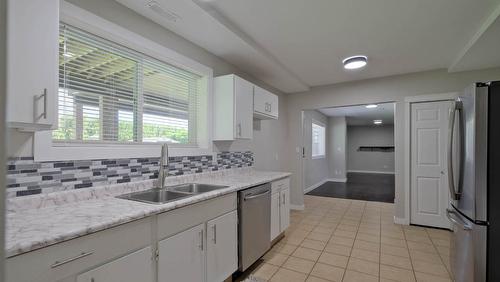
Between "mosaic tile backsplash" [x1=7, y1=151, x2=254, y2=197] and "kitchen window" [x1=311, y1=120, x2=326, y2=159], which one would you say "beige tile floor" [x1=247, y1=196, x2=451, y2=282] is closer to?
"mosaic tile backsplash" [x1=7, y1=151, x2=254, y2=197]

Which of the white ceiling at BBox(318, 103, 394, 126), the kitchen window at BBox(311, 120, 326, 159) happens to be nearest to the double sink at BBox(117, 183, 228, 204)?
the white ceiling at BBox(318, 103, 394, 126)

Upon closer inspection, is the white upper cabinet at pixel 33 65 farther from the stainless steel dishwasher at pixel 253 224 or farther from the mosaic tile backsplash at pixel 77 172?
the stainless steel dishwasher at pixel 253 224

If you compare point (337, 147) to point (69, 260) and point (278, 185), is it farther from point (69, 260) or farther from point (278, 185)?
point (69, 260)

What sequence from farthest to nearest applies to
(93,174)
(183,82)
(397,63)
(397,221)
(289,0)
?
(397,221)
(397,63)
(183,82)
(289,0)
(93,174)

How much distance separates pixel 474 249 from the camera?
67.9 inches

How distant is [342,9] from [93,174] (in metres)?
2.49

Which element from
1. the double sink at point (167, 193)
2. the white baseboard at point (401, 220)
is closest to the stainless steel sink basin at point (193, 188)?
the double sink at point (167, 193)

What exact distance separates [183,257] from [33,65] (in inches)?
56.1

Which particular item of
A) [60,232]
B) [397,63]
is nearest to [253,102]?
[397,63]

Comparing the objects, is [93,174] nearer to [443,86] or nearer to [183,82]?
[183,82]

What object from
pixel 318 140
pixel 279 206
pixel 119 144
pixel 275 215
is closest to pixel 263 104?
pixel 279 206

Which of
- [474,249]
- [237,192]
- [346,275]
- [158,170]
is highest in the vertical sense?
[158,170]

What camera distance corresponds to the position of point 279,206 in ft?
9.95

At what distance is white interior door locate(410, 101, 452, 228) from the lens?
363 cm
